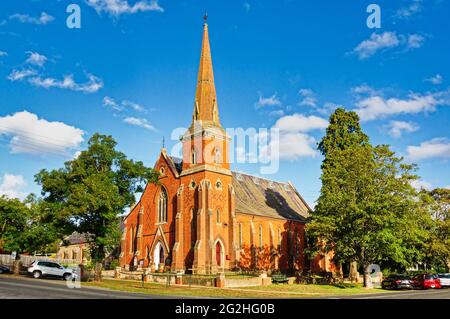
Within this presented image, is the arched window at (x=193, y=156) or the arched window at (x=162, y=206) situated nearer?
the arched window at (x=193, y=156)

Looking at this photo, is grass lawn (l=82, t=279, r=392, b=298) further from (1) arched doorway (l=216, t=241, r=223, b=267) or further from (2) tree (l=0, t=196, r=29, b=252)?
(2) tree (l=0, t=196, r=29, b=252)

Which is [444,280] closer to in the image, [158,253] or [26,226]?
[158,253]

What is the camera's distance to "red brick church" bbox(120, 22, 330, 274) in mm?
47719

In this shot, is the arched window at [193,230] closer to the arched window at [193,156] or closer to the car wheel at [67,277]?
the arched window at [193,156]

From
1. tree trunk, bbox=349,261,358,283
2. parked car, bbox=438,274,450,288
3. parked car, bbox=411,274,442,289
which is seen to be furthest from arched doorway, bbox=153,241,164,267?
parked car, bbox=438,274,450,288

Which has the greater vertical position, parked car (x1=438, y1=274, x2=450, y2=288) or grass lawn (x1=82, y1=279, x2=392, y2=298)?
grass lawn (x1=82, y1=279, x2=392, y2=298)

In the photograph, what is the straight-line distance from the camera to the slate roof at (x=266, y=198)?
56.1m

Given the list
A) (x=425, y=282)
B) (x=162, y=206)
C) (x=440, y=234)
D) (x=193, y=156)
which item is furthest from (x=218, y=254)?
(x=440, y=234)

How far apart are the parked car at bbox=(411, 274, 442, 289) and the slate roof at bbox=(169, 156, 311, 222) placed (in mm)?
20616

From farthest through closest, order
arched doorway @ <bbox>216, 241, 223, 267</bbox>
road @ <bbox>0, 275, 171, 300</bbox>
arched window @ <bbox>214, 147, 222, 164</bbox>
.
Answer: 1. arched window @ <bbox>214, 147, 222, 164</bbox>
2. arched doorway @ <bbox>216, 241, 223, 267</bbox>
3. road @ <bbox>0, 275, 171, 300</bbox>

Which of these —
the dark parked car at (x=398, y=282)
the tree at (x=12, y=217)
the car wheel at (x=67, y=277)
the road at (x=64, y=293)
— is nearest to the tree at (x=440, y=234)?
the dark parked car at (x=398, y=282)

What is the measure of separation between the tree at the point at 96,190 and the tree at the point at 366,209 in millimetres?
17683

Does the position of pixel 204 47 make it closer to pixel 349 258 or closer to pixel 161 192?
pixel 161 192
